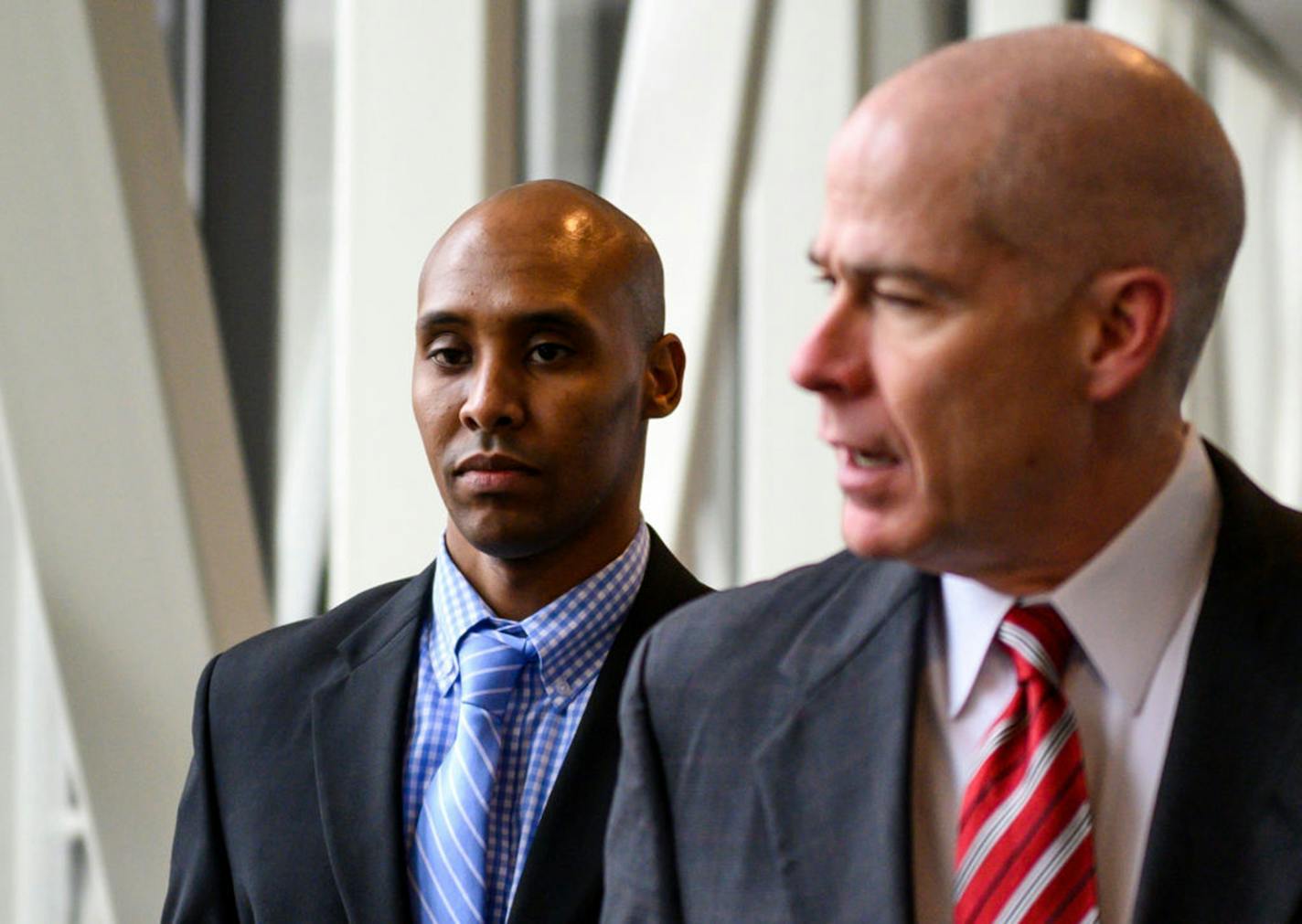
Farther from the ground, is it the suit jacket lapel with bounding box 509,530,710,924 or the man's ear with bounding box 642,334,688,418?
the man's ear with bounding box 642,334,688,418

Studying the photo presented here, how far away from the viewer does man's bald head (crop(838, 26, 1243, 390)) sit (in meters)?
1.64

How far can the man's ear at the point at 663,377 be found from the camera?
2.20 m

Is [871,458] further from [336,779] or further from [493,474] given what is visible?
[336,779]

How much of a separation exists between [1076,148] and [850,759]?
0.52 meters

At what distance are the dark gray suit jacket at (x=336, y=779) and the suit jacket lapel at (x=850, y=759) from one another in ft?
0.95

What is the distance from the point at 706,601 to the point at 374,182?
167 centimetres

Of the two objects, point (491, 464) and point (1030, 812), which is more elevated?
point (491, 464)

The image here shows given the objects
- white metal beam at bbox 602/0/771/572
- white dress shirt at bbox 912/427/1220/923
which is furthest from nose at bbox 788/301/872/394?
white metal beam at bbox 602/0/771/572

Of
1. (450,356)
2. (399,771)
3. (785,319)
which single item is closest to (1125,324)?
(450,356)

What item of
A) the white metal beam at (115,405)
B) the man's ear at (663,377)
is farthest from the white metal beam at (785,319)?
the man's ear at (663,377)

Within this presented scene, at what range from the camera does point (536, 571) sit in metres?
2.08

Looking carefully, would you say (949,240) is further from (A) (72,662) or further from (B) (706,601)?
(A) (72,662)

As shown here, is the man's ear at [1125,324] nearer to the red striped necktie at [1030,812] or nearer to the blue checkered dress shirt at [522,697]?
the red striped necktie at [1030,812]

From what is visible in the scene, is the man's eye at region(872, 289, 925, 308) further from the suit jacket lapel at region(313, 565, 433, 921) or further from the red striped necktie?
the suit jacket lapel at region(313, 565, 433, 921)
